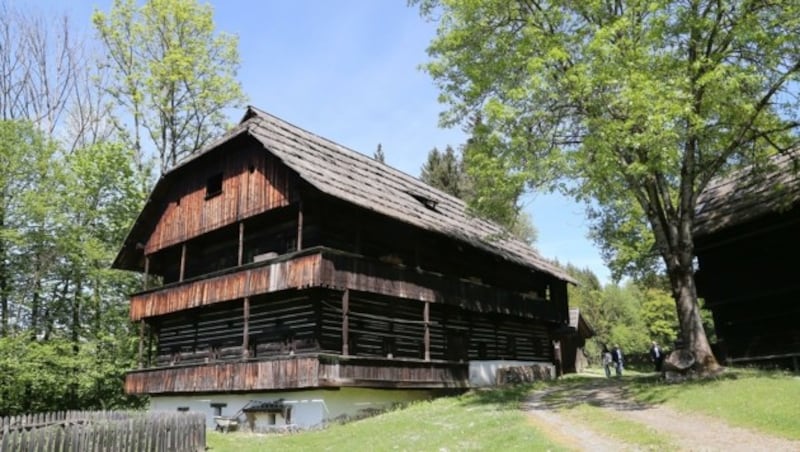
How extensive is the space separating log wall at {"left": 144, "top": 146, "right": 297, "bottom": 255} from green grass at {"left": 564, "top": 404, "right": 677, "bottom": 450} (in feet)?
39.5

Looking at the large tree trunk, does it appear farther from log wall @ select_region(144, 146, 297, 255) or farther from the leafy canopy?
log wall @ select_region(144, 146, 297, 255)

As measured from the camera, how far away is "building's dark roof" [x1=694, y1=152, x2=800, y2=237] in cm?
2370

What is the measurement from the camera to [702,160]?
73.1ft

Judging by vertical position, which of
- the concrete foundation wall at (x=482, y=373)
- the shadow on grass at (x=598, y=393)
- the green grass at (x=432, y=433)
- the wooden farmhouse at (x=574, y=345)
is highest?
the wooden farmhouse at (x=574, y=345)

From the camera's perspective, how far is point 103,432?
46.6ft

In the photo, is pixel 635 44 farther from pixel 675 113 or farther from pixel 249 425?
pixel 249 425

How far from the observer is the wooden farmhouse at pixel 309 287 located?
2156cm

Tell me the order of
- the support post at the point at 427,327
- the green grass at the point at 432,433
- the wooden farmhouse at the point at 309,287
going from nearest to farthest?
the green grass at the point at 432,433 → the wooden farmhouse at the point at 309,287 → the support post at the point at 427,327

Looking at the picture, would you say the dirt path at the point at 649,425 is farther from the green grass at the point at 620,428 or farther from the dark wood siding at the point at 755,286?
the dark wood siding at the point at 755,286

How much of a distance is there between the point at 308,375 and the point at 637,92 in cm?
1282

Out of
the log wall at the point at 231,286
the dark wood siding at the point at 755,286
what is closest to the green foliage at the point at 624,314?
the dark wood siding at the point at 755,286

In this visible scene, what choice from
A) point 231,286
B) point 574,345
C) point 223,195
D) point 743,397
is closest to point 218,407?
point 231,286

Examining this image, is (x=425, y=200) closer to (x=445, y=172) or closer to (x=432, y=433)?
(x=432, y=433)

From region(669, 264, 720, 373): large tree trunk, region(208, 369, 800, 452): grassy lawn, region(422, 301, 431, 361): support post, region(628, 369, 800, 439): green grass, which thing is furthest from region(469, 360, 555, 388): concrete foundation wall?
region(669, 264, 720, 373): large tree trunk
